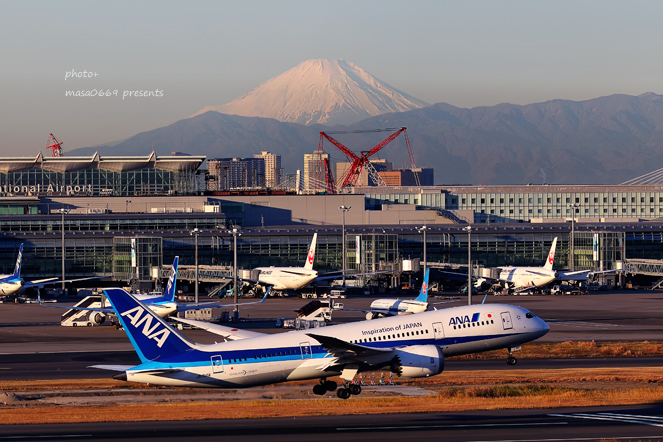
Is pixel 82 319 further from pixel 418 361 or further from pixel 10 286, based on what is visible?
pixel 418 361

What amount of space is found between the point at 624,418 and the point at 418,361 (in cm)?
1148

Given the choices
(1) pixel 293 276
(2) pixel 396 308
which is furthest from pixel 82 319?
(1) pixel 293 276

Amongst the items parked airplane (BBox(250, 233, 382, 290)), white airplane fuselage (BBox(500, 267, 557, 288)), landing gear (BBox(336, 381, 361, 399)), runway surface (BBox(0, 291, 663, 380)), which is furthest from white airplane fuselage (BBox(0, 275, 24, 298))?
landing gear (BBox(336, 381, 361, 399))

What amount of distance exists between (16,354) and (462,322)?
1749 inches

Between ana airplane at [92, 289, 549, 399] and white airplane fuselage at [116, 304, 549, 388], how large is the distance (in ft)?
0.18

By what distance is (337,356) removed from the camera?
50.0m

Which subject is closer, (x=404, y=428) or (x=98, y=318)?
(x=404, y=428)

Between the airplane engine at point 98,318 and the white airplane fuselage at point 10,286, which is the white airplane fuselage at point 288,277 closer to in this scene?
the white airplane fuselage at point 10,286

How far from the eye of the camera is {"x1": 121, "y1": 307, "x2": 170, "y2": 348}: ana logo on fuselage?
4572 cm

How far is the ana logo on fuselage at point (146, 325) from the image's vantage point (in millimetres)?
45719

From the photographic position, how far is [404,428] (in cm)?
4216

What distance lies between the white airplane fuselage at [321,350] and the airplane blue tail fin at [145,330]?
6 cm

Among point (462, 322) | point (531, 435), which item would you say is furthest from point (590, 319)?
point (531, 435)

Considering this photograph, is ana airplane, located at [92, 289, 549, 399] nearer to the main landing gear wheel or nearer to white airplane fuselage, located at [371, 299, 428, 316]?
the main landing gear wheel
